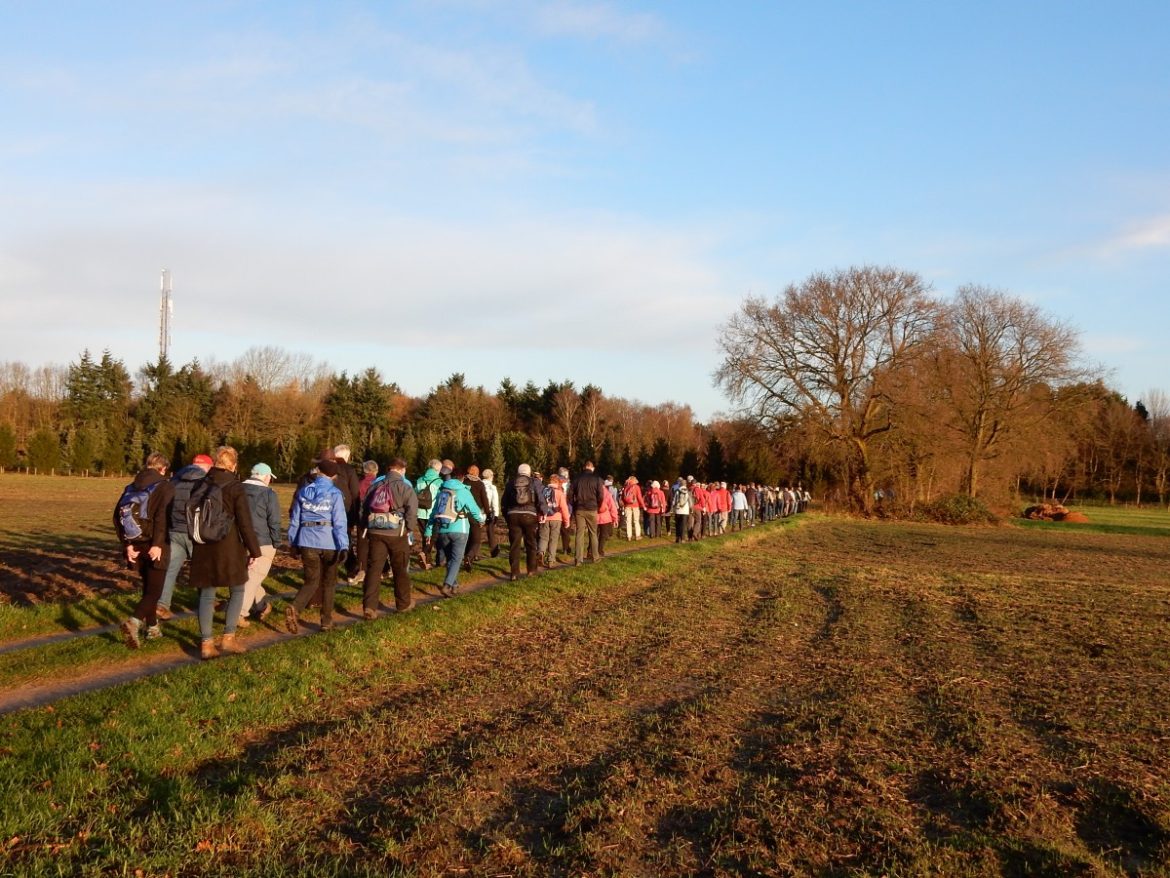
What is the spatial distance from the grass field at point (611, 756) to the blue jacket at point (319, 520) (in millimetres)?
1037

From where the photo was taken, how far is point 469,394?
7206cm

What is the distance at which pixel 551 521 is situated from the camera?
15750mm

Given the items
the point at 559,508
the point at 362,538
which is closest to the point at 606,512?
the point at 559,508

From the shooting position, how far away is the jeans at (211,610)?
25.8ft

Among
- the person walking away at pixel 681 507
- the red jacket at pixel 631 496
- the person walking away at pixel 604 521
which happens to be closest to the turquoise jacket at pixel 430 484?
the person walking away at pixel 604 521

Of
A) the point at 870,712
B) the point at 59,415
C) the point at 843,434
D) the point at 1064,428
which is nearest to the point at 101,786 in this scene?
the point at 870,712

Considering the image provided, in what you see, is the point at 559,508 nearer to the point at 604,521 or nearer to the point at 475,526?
the point at 475,526

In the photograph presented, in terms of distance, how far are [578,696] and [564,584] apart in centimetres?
598

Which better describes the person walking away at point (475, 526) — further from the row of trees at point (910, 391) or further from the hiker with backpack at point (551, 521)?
the row of trees at point (910, 391)

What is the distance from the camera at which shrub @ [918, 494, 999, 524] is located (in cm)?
4491

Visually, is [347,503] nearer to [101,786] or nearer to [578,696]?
[578,696]

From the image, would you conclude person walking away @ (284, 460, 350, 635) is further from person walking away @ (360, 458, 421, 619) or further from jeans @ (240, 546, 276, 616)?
person walking away @ (360, 458, 421, 619)

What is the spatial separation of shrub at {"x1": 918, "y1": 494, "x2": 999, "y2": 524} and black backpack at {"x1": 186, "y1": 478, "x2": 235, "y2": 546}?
43.6 m

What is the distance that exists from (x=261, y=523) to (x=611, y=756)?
520 centimetres
